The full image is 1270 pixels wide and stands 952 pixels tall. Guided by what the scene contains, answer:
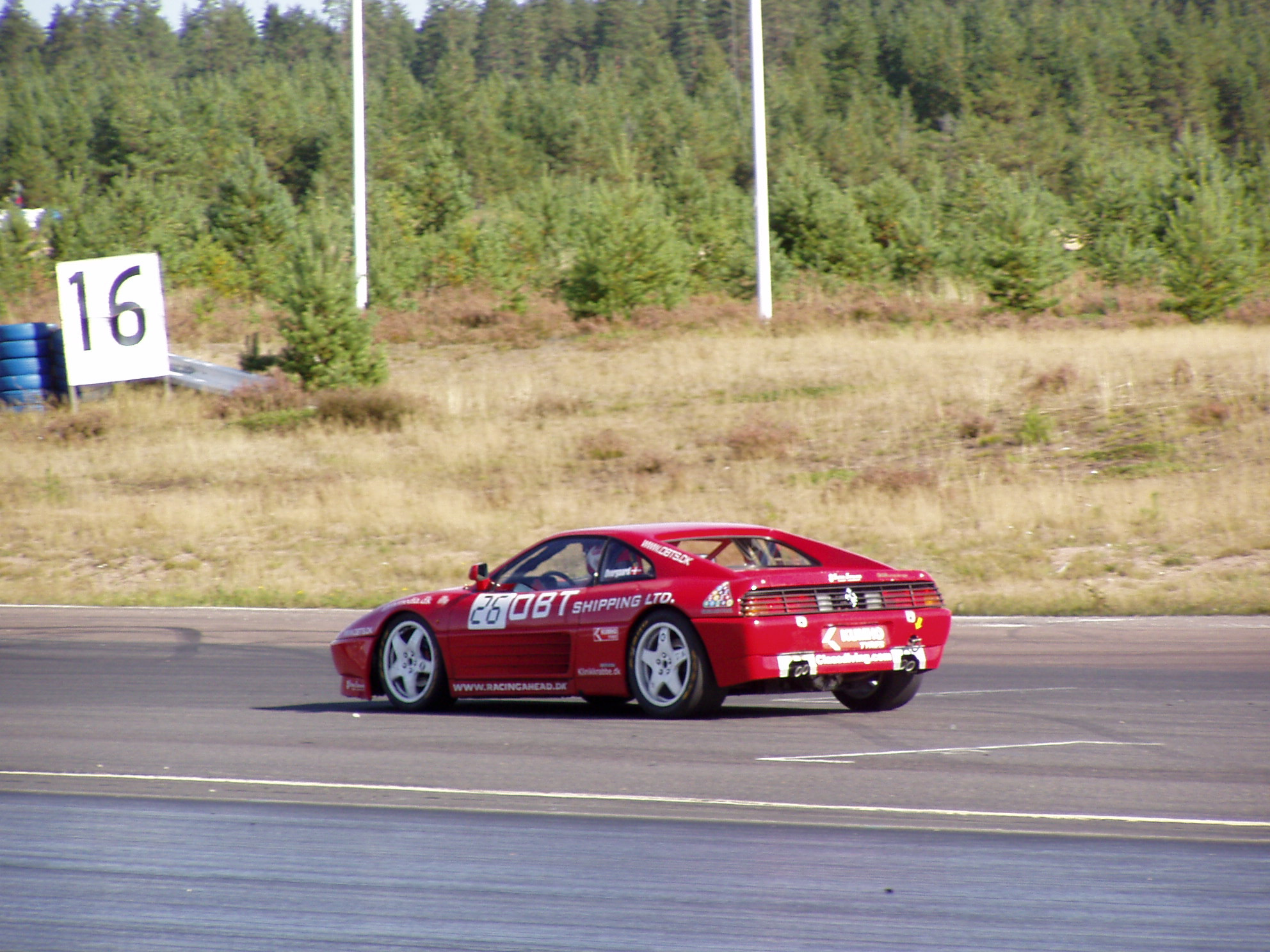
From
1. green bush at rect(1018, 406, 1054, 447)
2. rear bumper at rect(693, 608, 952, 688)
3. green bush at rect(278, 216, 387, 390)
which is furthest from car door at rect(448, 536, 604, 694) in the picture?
green bush at rect(278, 216, 387, 390)

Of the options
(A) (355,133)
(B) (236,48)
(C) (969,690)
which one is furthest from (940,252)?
(B) (236,48)

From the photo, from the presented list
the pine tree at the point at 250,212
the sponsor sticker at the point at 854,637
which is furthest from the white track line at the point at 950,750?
the pine tree at the point at 250,212

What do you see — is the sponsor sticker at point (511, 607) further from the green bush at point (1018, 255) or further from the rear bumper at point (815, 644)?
the green bush at point (1018, 255)

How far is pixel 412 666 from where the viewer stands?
35.7 feet

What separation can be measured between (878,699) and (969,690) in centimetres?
137

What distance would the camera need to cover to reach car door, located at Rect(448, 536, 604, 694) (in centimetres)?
1022

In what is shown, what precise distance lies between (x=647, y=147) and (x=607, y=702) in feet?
305

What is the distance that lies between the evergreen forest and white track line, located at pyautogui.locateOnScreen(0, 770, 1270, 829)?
30805mm

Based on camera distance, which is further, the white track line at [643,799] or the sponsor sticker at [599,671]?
the sponsor sticker at [599,671]

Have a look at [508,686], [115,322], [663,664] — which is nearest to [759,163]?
[115,322]

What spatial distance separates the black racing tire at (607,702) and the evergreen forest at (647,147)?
2828cm

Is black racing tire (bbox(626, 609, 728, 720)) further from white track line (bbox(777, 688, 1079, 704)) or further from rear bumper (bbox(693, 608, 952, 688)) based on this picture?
white track line (bbox(777, 688, 1079, 704))

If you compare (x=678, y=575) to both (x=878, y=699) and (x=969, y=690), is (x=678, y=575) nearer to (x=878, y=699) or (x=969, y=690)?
(x=878, y=699)

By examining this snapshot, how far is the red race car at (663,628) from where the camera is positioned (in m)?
9.42
